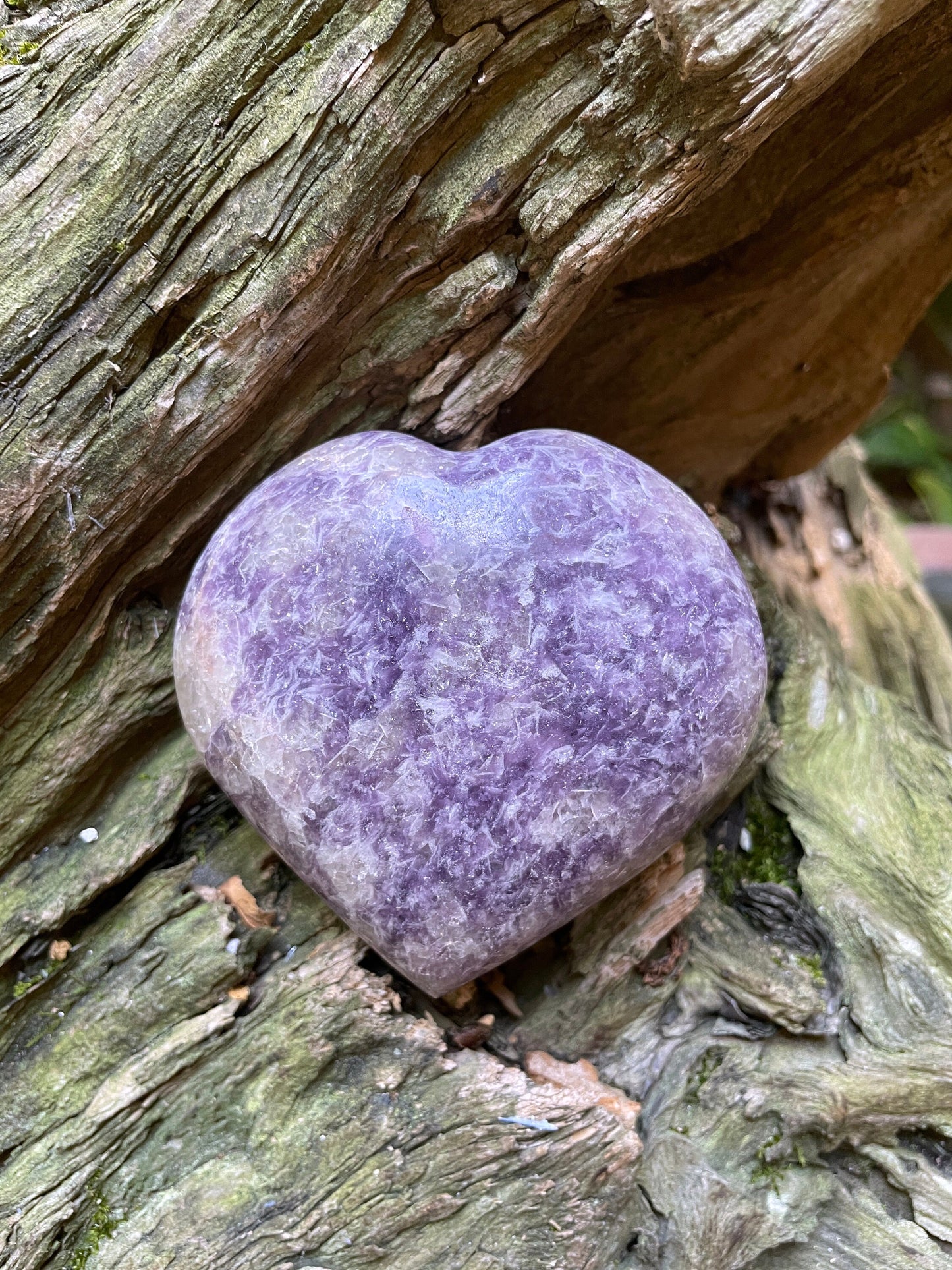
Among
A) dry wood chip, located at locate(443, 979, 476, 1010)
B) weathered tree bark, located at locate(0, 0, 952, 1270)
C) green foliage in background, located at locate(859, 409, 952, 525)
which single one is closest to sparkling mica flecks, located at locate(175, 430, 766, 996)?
dry wood chip, located at locate(443, 979, 476, 1010)

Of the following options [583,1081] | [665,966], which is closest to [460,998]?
[583,1081]

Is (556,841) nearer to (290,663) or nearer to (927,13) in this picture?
(290,663)

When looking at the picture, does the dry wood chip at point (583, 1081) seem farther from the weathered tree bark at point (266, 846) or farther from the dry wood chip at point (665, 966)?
the dry wood chip at point (665, 966)

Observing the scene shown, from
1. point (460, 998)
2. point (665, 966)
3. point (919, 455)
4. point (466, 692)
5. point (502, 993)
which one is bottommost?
point (919, 455)

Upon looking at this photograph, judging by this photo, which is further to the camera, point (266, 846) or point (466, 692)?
point (266, 846)

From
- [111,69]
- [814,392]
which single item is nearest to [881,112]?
[814,392]

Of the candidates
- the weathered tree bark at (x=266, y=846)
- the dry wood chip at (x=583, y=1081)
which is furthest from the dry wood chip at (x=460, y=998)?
the dry wood chip at (x=583, y=1081)

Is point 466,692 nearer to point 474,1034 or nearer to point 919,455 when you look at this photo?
point 474,1034
